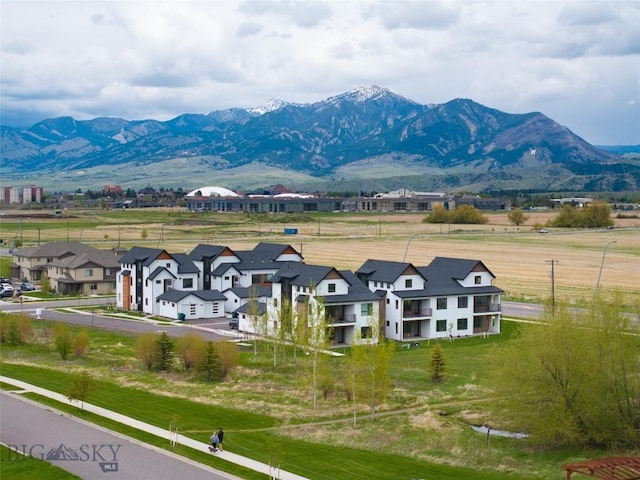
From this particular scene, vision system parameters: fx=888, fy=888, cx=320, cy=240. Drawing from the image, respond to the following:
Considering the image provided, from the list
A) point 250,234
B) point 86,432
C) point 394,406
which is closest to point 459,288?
point 394,406

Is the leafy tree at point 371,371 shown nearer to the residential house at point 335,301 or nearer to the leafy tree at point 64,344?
the residential house at point 335,301

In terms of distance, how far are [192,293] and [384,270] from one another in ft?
53.2

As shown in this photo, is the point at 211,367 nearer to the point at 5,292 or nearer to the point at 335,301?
the point at 335,301

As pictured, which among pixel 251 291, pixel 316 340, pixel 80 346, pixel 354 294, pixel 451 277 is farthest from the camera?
pixel 451 277

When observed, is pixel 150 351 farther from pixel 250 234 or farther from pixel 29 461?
pixel 250 234

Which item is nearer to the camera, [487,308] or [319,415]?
[319,415]

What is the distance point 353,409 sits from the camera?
40.9 metres

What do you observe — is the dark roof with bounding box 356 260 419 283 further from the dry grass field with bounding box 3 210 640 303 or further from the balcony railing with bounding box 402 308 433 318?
the dry grass field with bounding box 3 210 640 303

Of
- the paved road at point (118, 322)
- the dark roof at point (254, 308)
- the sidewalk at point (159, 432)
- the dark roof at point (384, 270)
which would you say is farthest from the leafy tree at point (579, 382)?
the paved road at point (118, 322)

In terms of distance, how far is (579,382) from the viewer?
114 ft

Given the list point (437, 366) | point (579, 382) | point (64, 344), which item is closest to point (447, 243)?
point (64, 344)

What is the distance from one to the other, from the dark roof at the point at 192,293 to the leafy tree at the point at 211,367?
21784mm

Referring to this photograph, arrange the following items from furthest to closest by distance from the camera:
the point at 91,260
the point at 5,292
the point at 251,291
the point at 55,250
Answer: the point at 55,250 < the point at 91,260 < the point at 5,292 < the point at 251,291

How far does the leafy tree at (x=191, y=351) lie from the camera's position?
49.7m
